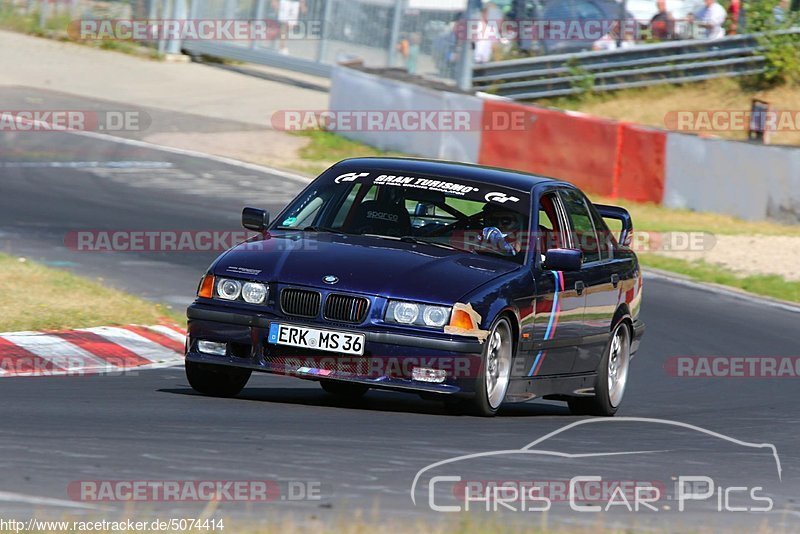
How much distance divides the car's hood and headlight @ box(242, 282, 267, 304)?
0.04 meters

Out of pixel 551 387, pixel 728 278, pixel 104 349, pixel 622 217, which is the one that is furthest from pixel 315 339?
pixel 728 278

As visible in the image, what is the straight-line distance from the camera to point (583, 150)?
73.4 ft

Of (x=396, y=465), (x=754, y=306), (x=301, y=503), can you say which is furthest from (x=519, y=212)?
(x=754, y=306)

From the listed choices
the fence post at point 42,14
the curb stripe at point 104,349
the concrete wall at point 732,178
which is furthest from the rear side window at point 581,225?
the fence post at point 42,14

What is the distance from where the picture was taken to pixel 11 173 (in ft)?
66.3

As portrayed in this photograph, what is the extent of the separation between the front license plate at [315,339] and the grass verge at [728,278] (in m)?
10.1

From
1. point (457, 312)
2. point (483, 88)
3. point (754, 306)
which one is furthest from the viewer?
point (483, 88)

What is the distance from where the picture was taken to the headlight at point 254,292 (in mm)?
8203

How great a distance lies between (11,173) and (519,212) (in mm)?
12478

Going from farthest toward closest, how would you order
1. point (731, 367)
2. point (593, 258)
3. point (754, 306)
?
point (754, 306) → point (731, 367) → point (593, 258)

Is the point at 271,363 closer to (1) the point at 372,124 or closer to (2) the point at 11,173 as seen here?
(2) the point at 11,173

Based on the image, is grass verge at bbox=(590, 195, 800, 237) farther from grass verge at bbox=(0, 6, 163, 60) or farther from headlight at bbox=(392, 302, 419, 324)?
grass verge at bbox=(0, 6, 163, 60)

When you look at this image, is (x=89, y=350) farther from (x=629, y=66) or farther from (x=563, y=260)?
(x=629, y=66)

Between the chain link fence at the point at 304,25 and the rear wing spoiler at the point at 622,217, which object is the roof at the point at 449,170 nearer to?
the rear wing spoiler at the point at 622,217
